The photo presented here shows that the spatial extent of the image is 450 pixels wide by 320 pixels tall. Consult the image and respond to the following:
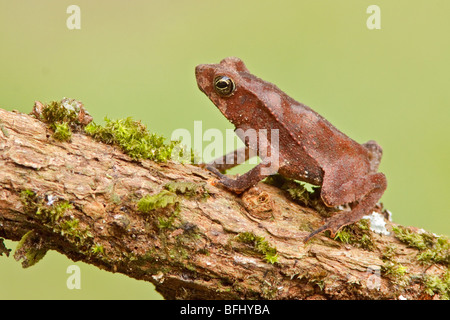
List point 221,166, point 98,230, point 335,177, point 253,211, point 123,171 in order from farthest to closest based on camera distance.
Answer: point 221,166 < point 335,177 < point 253,211 < point 123,171 < point 98,230

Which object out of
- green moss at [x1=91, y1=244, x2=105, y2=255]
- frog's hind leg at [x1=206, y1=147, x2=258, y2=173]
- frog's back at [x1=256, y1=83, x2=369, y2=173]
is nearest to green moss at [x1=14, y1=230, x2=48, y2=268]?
green moss at [x1=91, y1=244, x2=105, y2=255]

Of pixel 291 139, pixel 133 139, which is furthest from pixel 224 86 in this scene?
pixel 133 139

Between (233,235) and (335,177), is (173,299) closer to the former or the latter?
(233,235)

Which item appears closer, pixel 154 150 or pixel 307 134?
pixel 154 150

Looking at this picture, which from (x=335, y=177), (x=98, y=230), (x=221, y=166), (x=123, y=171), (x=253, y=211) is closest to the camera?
(x=98, y=230)

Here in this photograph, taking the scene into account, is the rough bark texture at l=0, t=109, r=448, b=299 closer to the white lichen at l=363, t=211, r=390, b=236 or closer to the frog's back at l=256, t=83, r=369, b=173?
the white lichen at l=363, t=211, r=390, b=236
